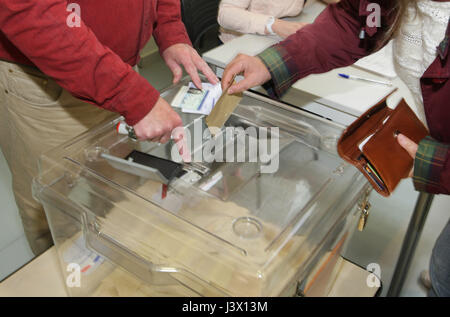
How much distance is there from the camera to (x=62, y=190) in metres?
0.74

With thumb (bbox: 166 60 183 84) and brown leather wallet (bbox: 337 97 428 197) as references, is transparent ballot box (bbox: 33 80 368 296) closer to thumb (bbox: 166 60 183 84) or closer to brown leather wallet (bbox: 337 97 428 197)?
brown leather wallet (bbox: 337 97 428 197)

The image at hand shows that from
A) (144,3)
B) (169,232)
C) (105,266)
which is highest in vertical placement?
(144,3)

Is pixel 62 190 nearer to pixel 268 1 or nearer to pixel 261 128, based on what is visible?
pixel 261 128

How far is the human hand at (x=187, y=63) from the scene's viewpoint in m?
1.03

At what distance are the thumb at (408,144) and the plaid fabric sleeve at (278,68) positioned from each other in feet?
1.28

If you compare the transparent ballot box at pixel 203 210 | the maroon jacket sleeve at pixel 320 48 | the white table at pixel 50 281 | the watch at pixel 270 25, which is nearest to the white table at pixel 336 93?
the maroon jacket sleeve at pixel 320 48

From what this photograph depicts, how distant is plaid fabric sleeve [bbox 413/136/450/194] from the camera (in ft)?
2.51

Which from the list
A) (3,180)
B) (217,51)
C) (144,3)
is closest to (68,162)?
(144,3)

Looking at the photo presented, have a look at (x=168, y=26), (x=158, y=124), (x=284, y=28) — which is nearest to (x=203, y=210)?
(x=158, y=124)

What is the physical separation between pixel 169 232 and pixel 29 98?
600mm

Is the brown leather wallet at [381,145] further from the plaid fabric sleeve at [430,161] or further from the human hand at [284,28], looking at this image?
the human hand at [284,28]

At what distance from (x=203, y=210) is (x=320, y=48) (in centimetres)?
65

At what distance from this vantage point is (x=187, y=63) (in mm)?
1089
